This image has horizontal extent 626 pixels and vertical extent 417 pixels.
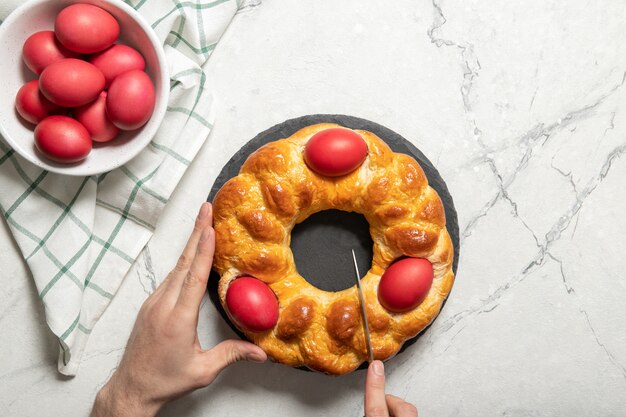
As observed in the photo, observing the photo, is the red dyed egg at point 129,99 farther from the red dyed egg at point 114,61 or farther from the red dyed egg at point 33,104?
the red dyed egg at point 33,104

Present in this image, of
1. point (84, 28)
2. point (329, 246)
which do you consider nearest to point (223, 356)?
point (329, 246)

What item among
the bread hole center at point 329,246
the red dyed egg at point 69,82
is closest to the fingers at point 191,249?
the bread hole center at point 329,246

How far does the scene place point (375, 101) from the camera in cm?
200

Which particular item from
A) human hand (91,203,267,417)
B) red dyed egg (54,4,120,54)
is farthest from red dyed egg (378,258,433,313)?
red dyed egg (54,4,120,54)

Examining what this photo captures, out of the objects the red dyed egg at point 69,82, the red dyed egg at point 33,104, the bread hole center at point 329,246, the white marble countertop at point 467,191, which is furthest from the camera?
the white marble countertop at point 467,191

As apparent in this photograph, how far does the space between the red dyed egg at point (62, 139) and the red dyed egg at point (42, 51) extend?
0.16m

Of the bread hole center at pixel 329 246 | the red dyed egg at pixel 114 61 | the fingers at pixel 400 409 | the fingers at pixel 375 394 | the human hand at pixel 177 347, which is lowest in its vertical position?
the human hand at pixel 177 347

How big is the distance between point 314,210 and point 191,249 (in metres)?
0.39

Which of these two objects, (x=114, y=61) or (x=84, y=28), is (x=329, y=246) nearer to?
(x=114, y=61)

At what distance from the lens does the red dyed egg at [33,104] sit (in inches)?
67.6

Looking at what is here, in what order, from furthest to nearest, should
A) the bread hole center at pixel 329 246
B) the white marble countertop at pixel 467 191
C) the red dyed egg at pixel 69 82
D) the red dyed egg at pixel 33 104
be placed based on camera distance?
1. the white marble countertop at pixel 467 191
2. the bread hole center at pixel 329 246
3. the red dyed egg at pixel 33 104
4. the red dyed egg at pixel 69 82

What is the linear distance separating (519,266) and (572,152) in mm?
424

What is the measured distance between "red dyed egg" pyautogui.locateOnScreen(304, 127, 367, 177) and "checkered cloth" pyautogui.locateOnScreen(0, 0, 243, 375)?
45 cm

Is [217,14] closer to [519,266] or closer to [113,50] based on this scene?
[113,50]
